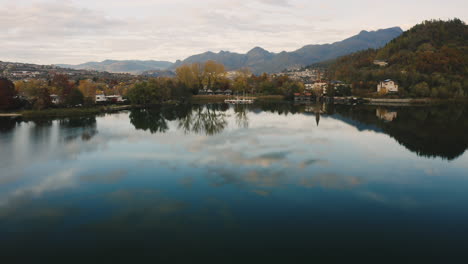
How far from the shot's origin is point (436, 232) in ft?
19.3

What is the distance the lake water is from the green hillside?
1254 inches

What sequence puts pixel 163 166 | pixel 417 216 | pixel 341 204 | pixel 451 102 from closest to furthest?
pixel 417 216 < pixel 341 204 < pixel 163 166 < pixel 451 102

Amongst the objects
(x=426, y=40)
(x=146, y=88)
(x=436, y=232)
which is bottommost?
(x=436, y=232)

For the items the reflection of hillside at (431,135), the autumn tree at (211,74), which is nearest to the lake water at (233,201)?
the reflection of hillside at (431,135)

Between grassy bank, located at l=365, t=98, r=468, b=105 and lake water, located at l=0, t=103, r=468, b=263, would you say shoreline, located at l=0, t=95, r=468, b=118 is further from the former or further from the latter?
lake water, located at l=0, t=103, r=468, b=263

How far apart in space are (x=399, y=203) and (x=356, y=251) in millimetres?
2826

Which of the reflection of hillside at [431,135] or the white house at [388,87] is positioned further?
the white house at [388,87]

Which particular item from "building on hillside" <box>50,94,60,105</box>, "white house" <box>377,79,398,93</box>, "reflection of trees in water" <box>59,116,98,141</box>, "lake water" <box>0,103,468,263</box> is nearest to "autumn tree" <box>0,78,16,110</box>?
"building on hillside" <box>50,94,60,105</box>

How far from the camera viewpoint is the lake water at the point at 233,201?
527 cm

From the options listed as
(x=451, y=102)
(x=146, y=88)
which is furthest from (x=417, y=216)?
(x=451, y=102)

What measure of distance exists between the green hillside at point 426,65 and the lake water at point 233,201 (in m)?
31.8

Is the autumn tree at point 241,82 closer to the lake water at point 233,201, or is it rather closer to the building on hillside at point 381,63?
the building on hillside at point 381,63

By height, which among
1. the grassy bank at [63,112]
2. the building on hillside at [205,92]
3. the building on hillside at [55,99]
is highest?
the building on hillside at [205,92]

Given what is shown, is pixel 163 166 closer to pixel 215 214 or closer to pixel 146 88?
pixel 215 214
